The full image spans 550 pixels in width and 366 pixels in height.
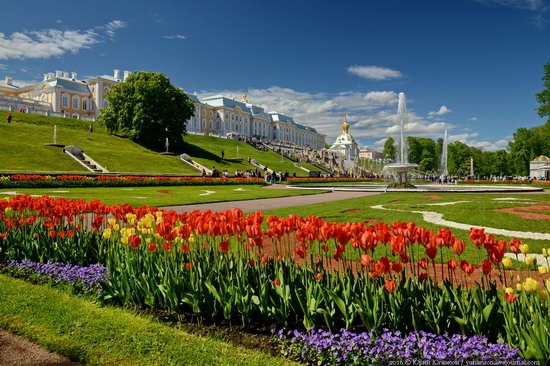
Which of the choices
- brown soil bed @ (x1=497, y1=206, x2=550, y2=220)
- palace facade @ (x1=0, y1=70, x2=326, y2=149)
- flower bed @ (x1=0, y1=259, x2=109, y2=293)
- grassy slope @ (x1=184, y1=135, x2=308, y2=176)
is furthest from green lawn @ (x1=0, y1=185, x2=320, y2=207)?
palace facade @ (x1=0, y1=70, x2=326, y2=149)

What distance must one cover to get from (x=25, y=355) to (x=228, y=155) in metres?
64.8

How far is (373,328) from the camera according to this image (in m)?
3.43

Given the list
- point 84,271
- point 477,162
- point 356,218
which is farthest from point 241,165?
point 477,162

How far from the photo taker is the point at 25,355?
3.64 metres

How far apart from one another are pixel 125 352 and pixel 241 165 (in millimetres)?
54543

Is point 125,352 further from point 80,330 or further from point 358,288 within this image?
point 358,288

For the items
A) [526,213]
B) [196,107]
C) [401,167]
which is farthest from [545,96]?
[196,107]

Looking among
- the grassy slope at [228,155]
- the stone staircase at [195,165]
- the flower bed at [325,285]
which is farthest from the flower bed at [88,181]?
the flower bed at [325,285]

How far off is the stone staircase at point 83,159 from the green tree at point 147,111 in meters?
17.5

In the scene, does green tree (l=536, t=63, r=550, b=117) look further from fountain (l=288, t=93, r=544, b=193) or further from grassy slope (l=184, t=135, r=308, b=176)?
grassy slope (l=184, t=135, r=308, b=176)

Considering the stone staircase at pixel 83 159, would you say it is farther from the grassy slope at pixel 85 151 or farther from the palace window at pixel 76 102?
the palace window at pixel 76 102

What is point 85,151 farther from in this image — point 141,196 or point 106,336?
point 106,336

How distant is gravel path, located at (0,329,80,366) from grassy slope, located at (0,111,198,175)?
31.3 m

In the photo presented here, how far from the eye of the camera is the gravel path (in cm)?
351
